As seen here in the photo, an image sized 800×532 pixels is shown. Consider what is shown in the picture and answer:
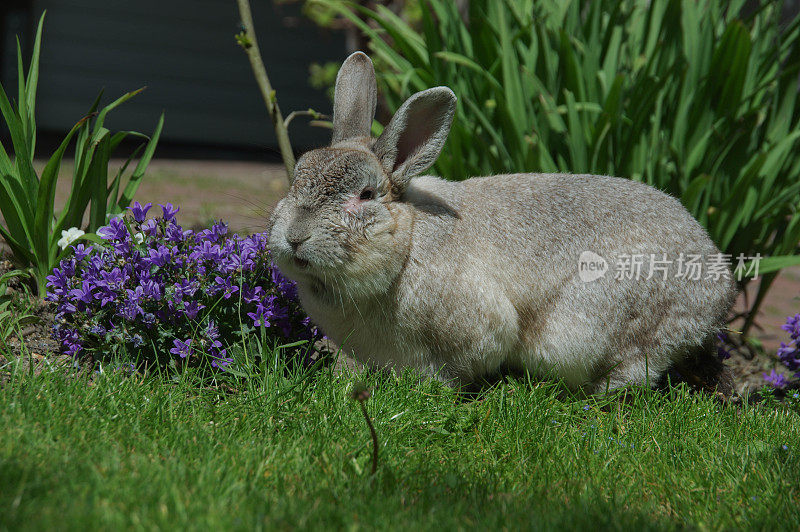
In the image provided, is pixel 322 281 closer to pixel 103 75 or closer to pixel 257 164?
pixel 257 164

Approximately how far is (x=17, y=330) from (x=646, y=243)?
9.70 feet

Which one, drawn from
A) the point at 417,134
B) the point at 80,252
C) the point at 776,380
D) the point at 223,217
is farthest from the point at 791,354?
the point at 223,217

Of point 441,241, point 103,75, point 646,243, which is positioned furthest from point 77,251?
point 103,75

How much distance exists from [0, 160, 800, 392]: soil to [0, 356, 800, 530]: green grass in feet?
1.61

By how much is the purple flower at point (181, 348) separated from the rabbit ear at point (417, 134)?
1.11m

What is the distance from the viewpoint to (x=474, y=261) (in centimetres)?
323

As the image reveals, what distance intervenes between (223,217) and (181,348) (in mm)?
4342

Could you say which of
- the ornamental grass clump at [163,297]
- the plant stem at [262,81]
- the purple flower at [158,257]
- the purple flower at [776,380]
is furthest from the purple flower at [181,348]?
the purple flower at [776,380]

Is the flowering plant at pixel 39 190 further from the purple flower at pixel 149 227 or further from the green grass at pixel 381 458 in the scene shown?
the green grass at pixel 381 458

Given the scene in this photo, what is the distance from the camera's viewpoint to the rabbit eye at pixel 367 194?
9.97 ft

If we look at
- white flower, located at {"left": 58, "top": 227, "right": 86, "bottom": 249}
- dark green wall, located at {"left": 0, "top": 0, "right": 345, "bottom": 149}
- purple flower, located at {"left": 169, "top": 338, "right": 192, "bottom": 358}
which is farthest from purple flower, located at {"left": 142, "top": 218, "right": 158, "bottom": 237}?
dark green wall, located at {"left": 0, "top": 0, "right": 345, "bottom": 149}

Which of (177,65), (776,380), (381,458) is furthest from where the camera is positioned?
(177,65)

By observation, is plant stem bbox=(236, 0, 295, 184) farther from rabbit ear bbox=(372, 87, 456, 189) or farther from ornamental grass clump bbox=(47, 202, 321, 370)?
rabbit ear bbox=(372, 87, 456, 189)

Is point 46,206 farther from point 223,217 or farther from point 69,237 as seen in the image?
point 223,217
